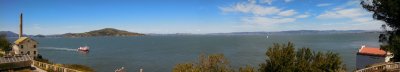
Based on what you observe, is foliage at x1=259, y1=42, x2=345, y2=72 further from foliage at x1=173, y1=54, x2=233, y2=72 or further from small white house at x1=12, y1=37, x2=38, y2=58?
small white house at x1=12, y1=37, x2=38, y2=58

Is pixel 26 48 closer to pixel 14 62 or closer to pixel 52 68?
pixel 14 62

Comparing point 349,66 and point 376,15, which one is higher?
point 376,15

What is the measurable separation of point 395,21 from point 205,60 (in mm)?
23888

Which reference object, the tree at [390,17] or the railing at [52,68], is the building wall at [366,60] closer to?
the tree at [390,17]

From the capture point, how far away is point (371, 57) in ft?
198

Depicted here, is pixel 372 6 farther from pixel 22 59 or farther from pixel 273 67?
pixel 22 59

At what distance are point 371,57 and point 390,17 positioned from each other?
21.7m

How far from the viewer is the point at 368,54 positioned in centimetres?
6097

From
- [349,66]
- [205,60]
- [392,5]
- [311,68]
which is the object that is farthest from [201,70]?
[349,66]

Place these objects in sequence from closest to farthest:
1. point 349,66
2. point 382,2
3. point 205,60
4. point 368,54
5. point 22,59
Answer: point 205,60 < point 382,2 < point 22,59 < point 368,54 < point 349,66

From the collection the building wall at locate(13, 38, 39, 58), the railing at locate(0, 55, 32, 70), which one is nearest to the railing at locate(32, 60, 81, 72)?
the railing at locate(0, 55, 32, 70)

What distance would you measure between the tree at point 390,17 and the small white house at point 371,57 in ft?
52.1

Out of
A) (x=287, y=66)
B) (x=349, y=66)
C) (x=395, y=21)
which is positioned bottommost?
(x=349, y=66)

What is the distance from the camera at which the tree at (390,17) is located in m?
38.7
